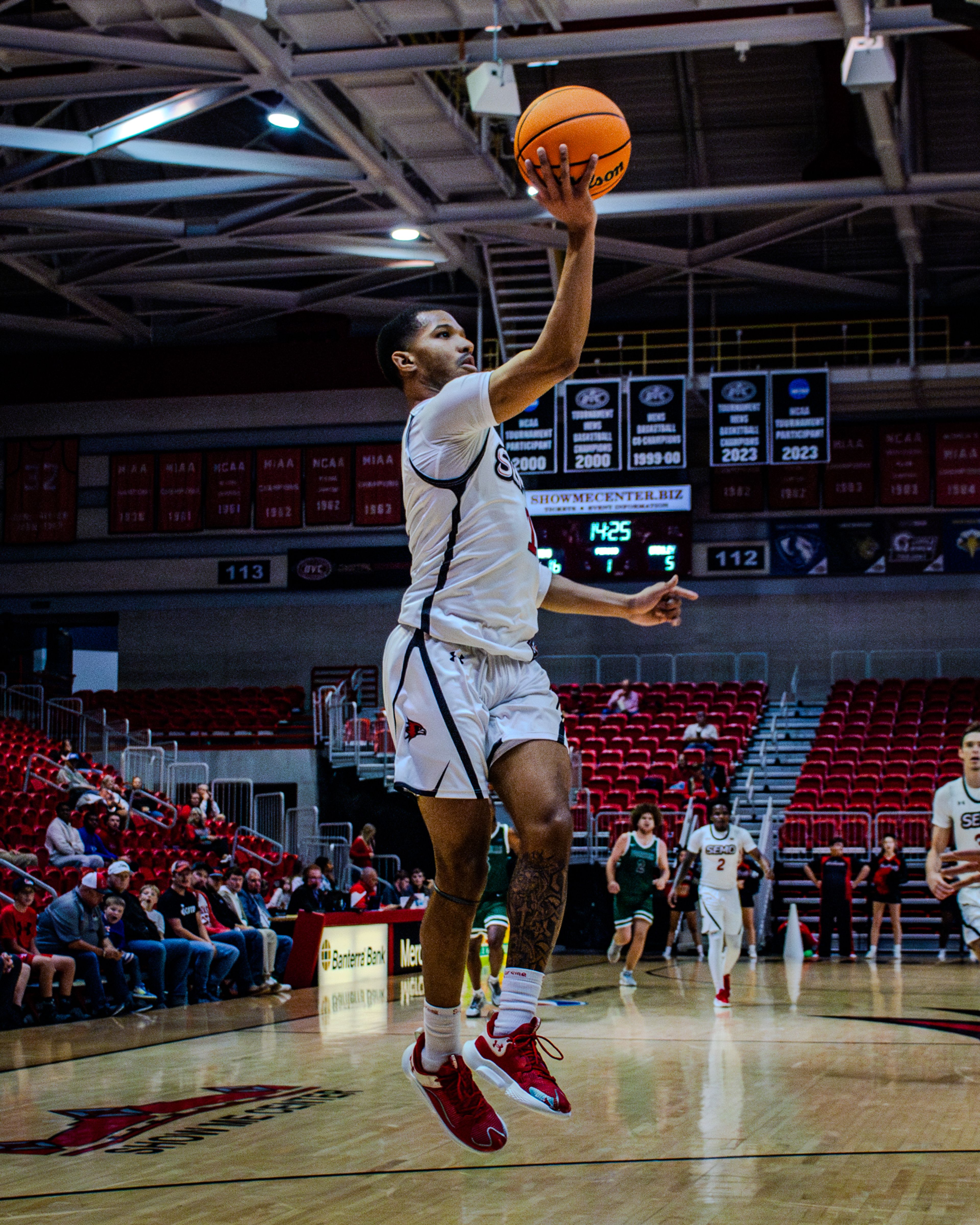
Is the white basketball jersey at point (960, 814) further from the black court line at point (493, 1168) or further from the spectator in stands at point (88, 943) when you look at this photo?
the spectator in stands at point (88, 943)

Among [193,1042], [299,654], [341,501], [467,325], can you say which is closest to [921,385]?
[467,325]

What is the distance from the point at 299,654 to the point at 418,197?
10.8 metres

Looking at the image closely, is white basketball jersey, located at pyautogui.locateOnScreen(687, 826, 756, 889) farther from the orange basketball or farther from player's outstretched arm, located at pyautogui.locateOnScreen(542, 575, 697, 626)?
the orange basketball

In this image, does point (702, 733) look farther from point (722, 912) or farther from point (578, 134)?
point (578, 134)

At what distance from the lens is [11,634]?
2859 centimetres

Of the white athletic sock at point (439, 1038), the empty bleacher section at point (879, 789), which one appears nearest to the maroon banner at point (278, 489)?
the empty bleacher section at point (879, 789)

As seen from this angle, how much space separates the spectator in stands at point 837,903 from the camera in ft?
65.9

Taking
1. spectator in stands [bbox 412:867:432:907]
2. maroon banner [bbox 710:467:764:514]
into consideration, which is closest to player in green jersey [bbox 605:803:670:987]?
spectator in stands [bbox 412:867:432:907]

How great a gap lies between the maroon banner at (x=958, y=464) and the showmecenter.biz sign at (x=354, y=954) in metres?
15.4

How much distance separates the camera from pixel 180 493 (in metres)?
30.4

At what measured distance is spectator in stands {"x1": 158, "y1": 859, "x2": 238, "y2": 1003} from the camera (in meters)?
14.4

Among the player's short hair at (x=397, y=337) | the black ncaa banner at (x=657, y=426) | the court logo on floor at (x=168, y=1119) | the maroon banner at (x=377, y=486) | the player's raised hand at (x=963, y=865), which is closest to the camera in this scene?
the player's short hair at (x=397, y=337)

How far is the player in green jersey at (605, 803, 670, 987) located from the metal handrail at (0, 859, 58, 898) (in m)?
5.58

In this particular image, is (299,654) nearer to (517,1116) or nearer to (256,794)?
(256,794)
